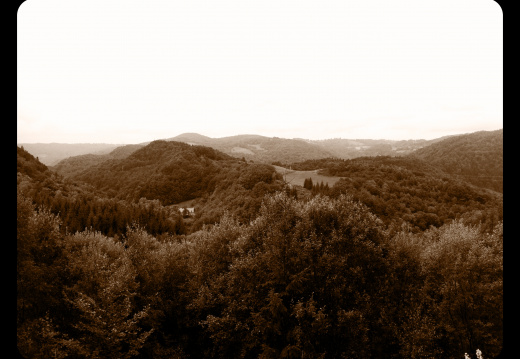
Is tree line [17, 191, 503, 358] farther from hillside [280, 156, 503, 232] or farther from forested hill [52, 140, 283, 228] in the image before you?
forested hill [52, 140, 283, 228]

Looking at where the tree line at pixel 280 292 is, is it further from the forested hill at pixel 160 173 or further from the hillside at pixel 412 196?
the forested hill at pixel 160 173

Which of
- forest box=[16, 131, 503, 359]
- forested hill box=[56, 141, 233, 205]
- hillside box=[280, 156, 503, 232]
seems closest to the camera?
forest box=[16, 131, 503, 359]

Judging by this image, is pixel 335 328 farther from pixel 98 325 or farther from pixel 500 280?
pixel 98 325

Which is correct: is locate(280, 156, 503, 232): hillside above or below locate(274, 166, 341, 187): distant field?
below

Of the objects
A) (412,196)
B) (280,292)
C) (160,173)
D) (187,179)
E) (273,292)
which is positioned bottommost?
(412,196)

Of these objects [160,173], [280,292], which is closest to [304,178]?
[160,173]

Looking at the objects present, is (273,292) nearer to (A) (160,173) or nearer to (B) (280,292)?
(B) (280,292)

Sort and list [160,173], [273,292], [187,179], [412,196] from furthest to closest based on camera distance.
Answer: [160,173], [187,179], [412,196], [273,292]

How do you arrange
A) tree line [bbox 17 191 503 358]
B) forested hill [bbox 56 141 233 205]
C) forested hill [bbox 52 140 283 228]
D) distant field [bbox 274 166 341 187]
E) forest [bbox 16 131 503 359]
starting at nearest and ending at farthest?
1. forest [bbox 16 131 503 359]
2. tree line [bbox 17 191 503 358]
3. forested hill [bbox 52 140 283 228]
4. distant field [bbox 274 166 341 187]
5. forested hill [bbox 56 141 233 205]

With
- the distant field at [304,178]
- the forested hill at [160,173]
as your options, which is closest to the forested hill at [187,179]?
the forested hill at [160,173]

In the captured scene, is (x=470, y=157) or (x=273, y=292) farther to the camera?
(x=470, y=157)

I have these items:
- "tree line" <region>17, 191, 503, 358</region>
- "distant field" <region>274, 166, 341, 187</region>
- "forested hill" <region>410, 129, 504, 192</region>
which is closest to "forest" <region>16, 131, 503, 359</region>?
"tree line" <region>17, 191, 503, 358</region>
